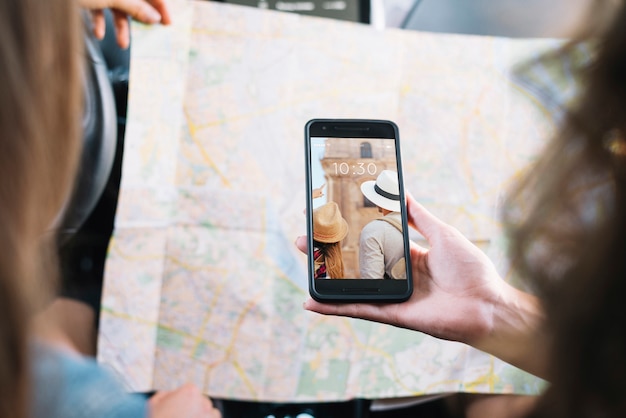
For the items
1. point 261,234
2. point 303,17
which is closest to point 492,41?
point 303,17

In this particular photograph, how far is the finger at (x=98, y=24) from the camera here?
605 millimetres

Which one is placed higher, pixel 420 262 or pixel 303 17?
pixel 303 17

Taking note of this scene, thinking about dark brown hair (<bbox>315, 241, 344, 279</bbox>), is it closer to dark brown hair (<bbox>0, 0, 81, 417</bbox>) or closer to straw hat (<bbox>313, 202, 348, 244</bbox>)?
straw hat (<bbox>313, 202, 348, 244</bbox>)

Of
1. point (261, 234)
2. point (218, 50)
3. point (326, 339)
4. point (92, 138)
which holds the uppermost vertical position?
point (218, 50)

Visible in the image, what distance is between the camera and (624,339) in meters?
0.29

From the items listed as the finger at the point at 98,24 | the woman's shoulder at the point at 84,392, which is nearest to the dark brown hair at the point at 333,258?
the woman's shoulder at the point at 84,392

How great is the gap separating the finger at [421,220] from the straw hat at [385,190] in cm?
3

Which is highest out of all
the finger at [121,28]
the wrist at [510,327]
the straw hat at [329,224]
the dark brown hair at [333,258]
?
the finger at [121,28]

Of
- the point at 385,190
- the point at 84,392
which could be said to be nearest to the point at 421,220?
the point at 385,190

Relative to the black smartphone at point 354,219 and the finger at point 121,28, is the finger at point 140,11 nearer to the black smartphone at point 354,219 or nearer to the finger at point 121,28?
the finger at point 121,28

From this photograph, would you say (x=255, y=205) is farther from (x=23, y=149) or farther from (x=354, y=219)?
(x=23, y=149)

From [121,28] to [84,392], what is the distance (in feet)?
1.25

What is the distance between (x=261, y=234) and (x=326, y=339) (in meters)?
0.14

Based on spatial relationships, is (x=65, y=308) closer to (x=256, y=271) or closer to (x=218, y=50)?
(x=256, y=271)
